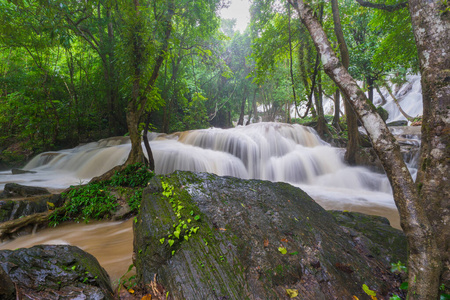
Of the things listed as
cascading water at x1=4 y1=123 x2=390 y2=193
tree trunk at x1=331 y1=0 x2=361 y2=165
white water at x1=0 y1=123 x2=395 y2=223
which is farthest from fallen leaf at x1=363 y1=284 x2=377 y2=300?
Result: cascading water at x1=4 y1=123 x2=390 y2=193

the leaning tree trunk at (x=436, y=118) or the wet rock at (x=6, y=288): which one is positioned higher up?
the leaning tree trunk at (x=436, y=118)

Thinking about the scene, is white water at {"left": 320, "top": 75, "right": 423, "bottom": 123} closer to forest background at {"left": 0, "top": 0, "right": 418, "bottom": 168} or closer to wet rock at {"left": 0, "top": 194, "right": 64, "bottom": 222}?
forest background at {"left": 0, "top": 0, "right": 418, "bottom": 168}

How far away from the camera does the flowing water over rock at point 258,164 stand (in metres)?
6.73

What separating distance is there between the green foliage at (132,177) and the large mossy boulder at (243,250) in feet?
9.87

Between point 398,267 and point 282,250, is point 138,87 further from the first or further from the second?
point 398,267

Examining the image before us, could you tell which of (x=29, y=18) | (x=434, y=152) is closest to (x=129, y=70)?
(x=29, y=18)

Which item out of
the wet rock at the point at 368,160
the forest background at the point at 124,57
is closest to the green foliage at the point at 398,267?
the forest background at the point at 124,57

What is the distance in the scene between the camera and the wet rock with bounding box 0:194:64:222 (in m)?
3.62

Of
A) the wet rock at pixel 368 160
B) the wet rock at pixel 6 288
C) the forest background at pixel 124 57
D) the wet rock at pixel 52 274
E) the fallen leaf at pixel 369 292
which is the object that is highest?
the forest background at pixel 124 57

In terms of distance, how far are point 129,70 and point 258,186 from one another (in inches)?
188

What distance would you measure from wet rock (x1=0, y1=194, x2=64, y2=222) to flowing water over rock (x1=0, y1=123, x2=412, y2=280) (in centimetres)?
134

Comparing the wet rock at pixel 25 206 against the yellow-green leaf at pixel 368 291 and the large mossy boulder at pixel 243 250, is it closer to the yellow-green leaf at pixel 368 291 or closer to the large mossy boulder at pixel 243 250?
the large mossy boulder at pixel 243 250

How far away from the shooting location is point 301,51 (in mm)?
9648

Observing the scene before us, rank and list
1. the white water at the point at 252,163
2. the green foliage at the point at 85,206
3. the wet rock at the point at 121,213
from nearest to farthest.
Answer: the green foliage at the point at 85,206 < the wet rock at the point at 121,213 < the white water at the point at 252,163
